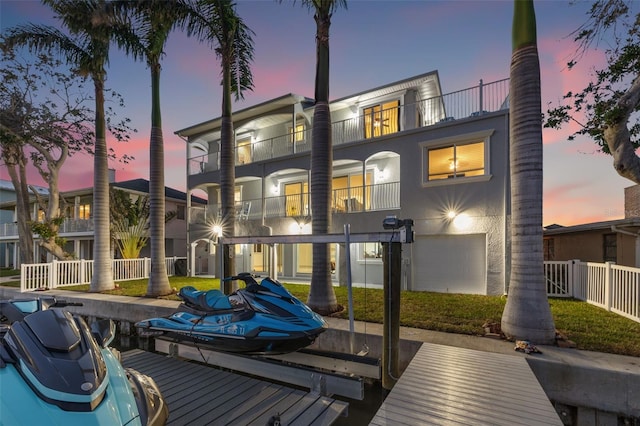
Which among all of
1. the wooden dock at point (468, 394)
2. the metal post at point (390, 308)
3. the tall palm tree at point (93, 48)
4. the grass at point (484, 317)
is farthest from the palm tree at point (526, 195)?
the tall palm tree at point (93, 48)

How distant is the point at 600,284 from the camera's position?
26.4 feet

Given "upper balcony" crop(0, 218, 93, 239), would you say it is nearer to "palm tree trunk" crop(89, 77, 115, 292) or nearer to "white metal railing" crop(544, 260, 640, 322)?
"palm tree trunk" crop(89, 77, 115, 292)

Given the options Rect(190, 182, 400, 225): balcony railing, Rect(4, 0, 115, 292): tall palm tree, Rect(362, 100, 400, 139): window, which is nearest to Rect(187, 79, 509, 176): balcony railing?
Rect(362, 100, 400, 139): window

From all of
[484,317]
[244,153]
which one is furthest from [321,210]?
[244,153]

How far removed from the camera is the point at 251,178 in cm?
1708

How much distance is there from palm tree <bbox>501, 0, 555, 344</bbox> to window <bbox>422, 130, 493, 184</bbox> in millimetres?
5103

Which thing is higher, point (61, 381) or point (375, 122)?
point (375, 122)

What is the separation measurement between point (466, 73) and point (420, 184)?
463cm

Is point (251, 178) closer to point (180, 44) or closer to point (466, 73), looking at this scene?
point (180, 44)

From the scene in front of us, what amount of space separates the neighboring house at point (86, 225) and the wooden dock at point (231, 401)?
792 inches

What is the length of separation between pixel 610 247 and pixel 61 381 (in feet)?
55.6

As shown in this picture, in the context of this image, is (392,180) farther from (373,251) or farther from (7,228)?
(7,228)

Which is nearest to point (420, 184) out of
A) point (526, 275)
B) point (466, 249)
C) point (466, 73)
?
point (466, 249)

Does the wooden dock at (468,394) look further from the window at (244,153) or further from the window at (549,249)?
the window at (244,153)
